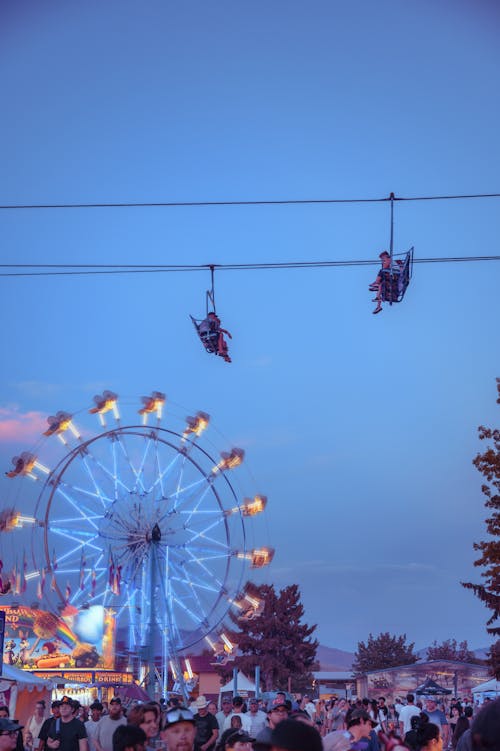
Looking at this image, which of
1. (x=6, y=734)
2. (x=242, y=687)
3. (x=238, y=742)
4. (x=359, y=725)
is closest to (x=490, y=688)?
(x=242, y=687)

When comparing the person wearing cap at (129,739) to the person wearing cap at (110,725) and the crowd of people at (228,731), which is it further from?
the person wearing cap at (110,725)

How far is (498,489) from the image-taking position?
116ft

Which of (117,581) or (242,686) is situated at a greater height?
(117,581)

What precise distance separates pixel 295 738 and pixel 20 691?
2283 centimetres

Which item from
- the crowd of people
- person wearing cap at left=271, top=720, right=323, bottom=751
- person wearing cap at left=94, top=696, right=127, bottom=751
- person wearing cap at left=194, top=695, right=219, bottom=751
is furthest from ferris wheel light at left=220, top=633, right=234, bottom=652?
person wearing cap at left=271, top=720, right=323, bottom=751

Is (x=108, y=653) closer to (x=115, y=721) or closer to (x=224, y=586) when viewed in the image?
(x=224, y=586)

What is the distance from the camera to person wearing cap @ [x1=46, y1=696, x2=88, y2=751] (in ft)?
42.4

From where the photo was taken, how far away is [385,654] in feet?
366

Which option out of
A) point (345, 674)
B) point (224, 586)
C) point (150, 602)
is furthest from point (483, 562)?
point (345, 674)

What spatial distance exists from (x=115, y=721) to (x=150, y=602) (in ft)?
70.4

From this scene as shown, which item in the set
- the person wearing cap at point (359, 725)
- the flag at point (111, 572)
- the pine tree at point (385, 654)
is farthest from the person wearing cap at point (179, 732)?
the pine tree at point (385, 654)

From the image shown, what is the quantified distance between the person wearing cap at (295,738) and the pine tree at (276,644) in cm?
7537

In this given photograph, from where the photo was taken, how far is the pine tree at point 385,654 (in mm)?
109688

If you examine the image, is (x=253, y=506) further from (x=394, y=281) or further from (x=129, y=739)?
(x=129, y=739)
